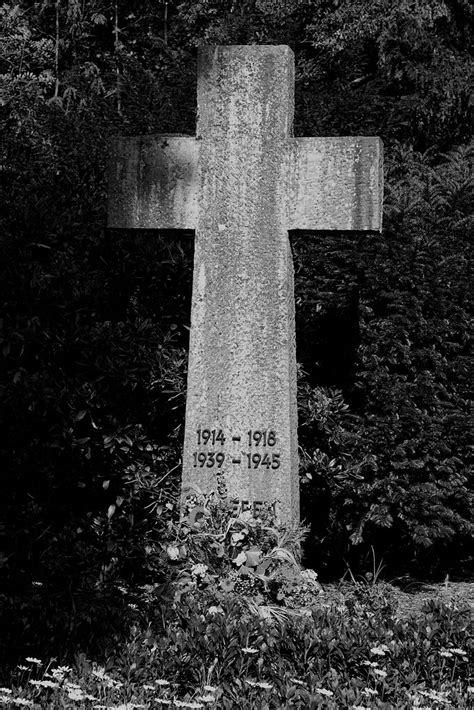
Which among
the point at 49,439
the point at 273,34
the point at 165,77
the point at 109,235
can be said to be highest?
the point at 273,34

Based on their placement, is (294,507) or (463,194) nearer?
(294,507)

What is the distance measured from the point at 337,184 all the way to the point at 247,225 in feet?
1.62

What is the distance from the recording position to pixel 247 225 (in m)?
5.87

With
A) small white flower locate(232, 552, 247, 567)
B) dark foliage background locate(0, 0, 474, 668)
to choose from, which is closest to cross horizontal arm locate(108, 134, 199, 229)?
dark foliage background locate(0, 0, 474, 668)

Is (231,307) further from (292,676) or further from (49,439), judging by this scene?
(292,676)

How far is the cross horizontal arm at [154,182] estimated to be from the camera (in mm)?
5973

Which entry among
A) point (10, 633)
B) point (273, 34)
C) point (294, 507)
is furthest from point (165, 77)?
point (10, 633)

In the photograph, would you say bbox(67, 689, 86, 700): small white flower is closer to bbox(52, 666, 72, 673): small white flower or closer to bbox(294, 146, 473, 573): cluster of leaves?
bbox(52, 666, 72, 673): small white flower

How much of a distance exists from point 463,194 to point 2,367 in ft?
10.6

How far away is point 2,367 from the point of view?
21.0ft

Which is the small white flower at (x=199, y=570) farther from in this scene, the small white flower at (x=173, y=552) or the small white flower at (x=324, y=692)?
the small white flower at (x=324, y=692)

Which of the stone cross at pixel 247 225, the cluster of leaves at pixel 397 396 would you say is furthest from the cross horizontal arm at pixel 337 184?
the cluster of leaves at pixel 397 396

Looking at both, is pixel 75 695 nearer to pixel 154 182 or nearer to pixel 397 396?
pixel 154 182

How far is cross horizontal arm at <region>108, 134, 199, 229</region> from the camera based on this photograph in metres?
5.97
